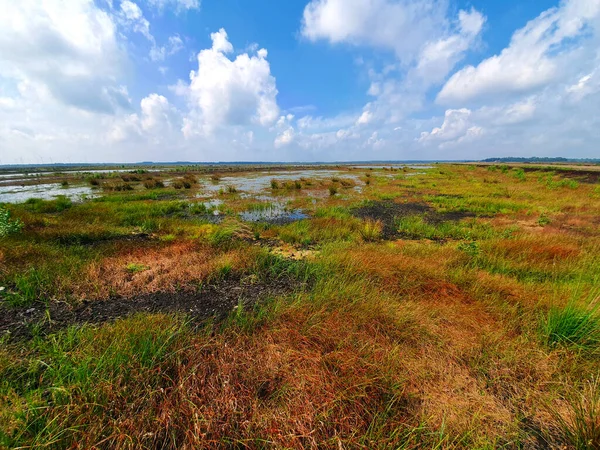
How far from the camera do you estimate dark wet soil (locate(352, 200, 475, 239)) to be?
13812 millimetres

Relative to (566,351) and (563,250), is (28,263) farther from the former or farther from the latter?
(563,250)

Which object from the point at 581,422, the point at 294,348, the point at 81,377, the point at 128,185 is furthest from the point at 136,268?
the point at 128,185

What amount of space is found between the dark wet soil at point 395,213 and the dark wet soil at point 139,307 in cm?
845

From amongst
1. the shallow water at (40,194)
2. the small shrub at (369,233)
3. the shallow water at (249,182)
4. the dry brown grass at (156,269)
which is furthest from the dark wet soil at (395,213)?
the shallow water at (40,194)

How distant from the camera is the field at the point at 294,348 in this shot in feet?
7.56

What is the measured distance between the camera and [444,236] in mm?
11398

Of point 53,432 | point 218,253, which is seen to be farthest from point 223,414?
point 218,253

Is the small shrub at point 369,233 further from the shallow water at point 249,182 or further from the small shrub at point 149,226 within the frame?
the shallow water at point 249,182

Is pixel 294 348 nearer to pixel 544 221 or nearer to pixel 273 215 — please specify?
pixel 273 215

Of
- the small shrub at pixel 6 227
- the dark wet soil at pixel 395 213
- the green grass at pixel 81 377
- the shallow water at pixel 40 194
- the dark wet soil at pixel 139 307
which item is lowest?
the dark wet soil at pixel 395 213

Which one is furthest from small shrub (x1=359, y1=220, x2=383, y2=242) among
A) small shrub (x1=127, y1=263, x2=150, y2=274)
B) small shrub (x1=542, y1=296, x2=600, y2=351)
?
small shrub (x1=127, y1=263, x2=150, y2=274)

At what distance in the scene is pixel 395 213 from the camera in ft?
52.9

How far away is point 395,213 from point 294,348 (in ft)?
48.0

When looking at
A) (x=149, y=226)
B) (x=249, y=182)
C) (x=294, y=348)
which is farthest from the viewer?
(x=249, y=182)
